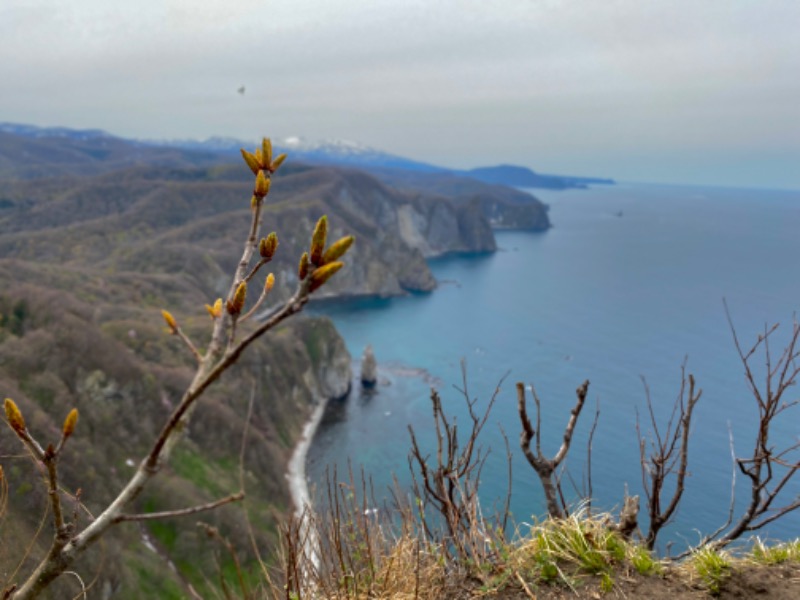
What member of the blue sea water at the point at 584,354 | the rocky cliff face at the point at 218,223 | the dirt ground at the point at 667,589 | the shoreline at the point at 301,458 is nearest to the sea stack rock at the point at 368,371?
the blue sea water at the point at 584,354

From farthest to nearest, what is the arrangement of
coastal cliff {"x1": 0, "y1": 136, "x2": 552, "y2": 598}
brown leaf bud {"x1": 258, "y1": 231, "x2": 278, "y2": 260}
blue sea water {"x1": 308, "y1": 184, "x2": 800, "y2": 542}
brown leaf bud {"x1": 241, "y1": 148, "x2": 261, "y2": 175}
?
blue sea water {"x1": 308, "y1": 184, "x2": 800, "y2": 542}, coastal cliff {"x1": 0, "y1": 136, "x2": 552, "y2": 598}, brown leaf bud {"x1": 241, "y1": 148, "x2": 261, "y2": 175}, brown leaf bud {"x1": 258, "y1": 231, "x2": 278, "y2": 260}

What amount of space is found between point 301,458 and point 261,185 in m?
51.8

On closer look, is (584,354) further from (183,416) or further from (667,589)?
(183,416)

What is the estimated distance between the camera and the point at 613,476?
39.3 m

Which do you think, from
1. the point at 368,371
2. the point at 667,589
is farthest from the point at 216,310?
the point at 368,371

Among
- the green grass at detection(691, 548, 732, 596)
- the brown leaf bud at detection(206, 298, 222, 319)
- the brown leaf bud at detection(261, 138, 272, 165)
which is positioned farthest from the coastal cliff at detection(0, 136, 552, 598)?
the green grass at detection(691, 548, 732, 596)

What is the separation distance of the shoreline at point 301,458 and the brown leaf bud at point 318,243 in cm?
3915

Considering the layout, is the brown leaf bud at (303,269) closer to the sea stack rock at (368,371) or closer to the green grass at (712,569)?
the green grass at (712,569)

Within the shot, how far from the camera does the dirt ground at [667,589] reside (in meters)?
3.69

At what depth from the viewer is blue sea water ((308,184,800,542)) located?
4012cm

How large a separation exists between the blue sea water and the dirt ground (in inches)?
44.4

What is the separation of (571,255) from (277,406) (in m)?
103

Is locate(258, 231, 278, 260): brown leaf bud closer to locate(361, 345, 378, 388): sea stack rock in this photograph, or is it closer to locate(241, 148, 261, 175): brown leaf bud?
locate(241, 148, 261, 175): brown leaf bud

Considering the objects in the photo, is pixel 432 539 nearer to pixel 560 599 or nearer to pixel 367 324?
pixel 560 599
